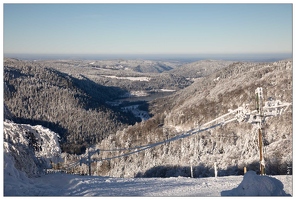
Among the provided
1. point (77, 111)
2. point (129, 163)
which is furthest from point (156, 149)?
point (77, 111)

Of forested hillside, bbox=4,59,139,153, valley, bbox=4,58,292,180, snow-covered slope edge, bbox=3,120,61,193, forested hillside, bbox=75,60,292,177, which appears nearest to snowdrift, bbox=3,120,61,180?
snow-covered slope edge, bbox=3,120,61,193

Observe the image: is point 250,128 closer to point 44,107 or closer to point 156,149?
point 156,149

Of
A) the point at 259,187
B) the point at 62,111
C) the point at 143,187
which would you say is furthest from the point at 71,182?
the point at 62,111

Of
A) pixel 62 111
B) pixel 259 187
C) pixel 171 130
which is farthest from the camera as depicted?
pixel 62 111

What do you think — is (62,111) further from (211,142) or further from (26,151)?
(26,151)

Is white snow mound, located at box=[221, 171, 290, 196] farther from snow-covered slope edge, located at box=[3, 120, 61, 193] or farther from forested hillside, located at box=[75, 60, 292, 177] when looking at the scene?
forested hillside, located at box=[75, 60, 292, 177]

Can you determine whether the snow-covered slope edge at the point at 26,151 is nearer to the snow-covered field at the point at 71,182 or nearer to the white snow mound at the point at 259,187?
the snow-covered field at the point at 71,182

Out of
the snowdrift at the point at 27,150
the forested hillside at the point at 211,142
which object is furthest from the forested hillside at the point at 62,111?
the snowdrift at the point at 27,150
